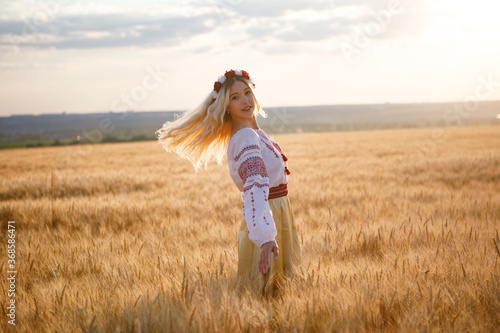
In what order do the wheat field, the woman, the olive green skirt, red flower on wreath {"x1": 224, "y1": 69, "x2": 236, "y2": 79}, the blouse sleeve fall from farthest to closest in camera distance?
1. red flower on wreath {"x1": 224, "y1": 69, "x2": 236, "y2": 79}
2. the olive green skirt
3. the woman
4. the blouse sleeve
5. the wheat field

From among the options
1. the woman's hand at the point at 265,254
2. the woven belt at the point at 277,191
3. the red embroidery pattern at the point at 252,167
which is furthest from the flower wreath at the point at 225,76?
the woman's hand at the point at 265,254

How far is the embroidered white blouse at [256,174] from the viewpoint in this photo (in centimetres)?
189

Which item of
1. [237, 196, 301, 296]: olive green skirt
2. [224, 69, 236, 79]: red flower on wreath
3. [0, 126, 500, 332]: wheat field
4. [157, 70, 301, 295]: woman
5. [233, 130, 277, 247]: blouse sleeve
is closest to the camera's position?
[0, 126, 500, 332]: wheat field

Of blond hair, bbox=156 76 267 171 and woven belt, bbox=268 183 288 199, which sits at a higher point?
blond hair, bbox=156 76 267 171

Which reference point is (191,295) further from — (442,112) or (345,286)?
(442,112)

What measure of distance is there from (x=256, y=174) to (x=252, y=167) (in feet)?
0.16

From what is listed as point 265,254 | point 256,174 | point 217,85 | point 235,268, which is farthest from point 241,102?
point 235,268

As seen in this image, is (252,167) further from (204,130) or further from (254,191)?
(204,130)

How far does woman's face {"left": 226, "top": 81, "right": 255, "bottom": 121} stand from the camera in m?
2.29

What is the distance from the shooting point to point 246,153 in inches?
79.6

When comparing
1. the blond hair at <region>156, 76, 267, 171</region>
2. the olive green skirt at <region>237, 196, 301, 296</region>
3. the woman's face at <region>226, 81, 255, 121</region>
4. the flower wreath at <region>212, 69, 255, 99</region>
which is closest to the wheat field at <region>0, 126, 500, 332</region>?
the olive green skirt at <region>237, 196, 301, 296</region>

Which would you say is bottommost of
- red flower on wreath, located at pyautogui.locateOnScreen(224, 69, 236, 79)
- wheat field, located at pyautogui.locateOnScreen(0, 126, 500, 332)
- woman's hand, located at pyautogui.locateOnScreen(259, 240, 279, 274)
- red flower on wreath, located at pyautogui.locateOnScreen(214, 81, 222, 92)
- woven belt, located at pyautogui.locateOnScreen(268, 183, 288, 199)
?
wheat field, located at pyautogui.locateOnScreen(0, 126, 500, 332)

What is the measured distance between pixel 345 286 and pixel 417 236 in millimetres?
1508

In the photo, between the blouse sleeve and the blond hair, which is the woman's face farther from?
the blouse sleeve
